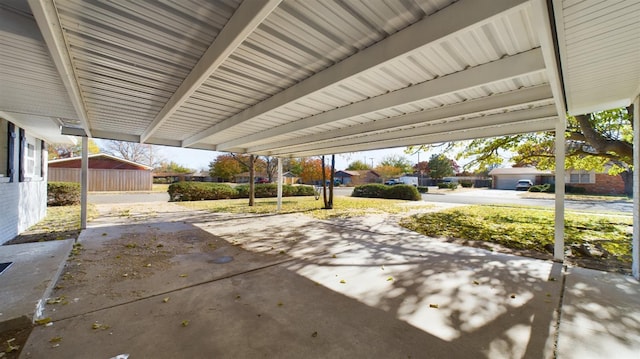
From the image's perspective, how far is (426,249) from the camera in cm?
546

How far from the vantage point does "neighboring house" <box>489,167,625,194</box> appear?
24.0 m

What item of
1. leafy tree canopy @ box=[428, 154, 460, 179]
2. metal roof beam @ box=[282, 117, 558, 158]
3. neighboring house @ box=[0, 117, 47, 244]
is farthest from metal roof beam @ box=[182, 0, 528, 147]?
leafy tree canopy @ box=[428, 154, 460, 179]

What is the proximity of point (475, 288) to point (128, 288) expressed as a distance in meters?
4.70

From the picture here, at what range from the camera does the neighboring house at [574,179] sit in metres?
24.0

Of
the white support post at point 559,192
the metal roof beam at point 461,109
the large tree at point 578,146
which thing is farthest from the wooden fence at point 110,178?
the white support post at point 559,192

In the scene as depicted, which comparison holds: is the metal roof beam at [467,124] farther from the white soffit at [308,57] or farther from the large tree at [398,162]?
the large tree at [398,162]

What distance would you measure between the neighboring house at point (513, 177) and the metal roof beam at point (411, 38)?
4147cm

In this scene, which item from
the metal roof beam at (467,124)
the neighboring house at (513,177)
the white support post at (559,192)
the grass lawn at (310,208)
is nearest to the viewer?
the metal roof beam at (467,124)

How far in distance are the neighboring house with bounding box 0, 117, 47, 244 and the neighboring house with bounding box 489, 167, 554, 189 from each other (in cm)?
4498

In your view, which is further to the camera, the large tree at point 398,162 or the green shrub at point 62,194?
the large tree at point 398,162

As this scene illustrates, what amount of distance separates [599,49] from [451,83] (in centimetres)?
132

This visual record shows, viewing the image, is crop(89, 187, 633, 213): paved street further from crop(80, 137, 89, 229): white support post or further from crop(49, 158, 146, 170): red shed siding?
crop(80, 137, 89, 229): white support post

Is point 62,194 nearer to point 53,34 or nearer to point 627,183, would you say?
point 53,34

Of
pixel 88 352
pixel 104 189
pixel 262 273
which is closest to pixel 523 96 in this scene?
pixel 262 273
